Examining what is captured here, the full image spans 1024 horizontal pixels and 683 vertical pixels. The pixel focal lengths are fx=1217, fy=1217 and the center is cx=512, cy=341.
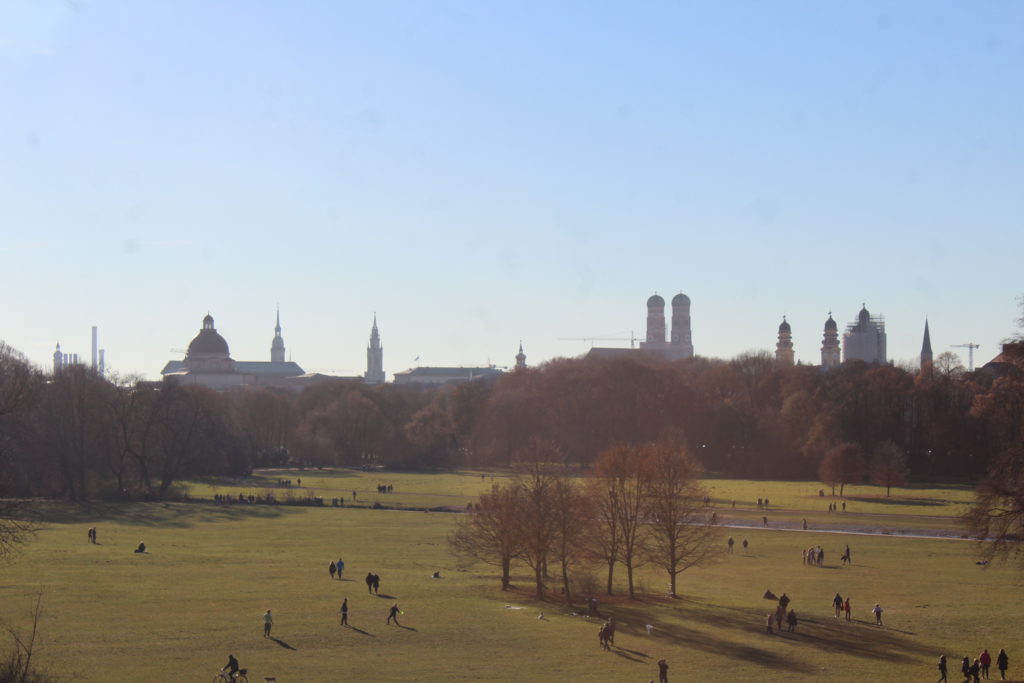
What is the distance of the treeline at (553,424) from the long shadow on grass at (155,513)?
2.99 meters

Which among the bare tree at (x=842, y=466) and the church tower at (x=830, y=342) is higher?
the church tower at (x=830, y=342)

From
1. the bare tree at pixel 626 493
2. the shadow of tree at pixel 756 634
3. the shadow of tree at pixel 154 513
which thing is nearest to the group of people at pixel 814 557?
the bare tree at pixel 626 493

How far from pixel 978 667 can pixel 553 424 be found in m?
81.4

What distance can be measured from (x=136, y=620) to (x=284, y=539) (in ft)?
68.2

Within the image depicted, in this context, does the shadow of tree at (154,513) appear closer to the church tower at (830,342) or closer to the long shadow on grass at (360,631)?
the long shadow on grass at (360,631)

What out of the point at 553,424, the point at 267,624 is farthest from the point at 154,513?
the point at 553,424

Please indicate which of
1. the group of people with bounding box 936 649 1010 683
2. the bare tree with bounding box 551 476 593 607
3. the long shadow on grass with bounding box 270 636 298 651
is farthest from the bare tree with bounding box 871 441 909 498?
the long shadow on grass with bounding box 270 636 298 651

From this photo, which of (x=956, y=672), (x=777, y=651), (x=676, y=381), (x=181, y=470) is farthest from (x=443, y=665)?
(x=676, y=381)

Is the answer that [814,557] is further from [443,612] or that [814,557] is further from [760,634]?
[443,612]

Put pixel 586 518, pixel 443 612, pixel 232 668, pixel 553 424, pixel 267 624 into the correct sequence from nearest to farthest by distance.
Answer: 1. pixel 232 668
2. pixel 267 624
3. pixel 443 612
4. pixel 586 518
5. pixel 553 424

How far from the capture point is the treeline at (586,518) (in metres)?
40.4

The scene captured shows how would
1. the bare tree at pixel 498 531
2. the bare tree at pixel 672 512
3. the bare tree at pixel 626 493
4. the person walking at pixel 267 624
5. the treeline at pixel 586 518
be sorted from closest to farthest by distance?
1. the person walking at pixel 267 624
2. the treeline at pixel 586 518
3. the bare tree at pixel 498 531
4. the bare tree at pixel 626 493
5. the bare tree at pixel 672 512

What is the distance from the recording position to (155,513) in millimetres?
64875

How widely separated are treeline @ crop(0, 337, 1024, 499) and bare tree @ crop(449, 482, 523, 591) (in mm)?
25568
